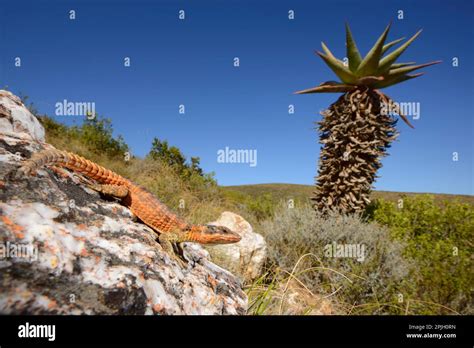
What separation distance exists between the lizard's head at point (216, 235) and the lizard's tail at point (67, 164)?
994mm

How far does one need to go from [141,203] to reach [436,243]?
619cm

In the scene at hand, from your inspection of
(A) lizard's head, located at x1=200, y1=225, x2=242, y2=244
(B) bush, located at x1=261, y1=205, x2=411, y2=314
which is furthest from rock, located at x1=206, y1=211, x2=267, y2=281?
(A) lizard's head, located at x1=200, y1=225, x2=242, y2=244

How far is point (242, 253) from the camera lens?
5398mm

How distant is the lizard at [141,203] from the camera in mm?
2307

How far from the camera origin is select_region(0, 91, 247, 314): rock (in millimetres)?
1246

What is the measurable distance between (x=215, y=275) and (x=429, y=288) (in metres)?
4.93

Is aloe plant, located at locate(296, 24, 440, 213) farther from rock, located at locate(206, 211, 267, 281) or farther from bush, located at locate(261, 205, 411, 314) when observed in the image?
rock, located at locate(206, 211, 267, 281)

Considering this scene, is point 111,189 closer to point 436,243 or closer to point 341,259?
point 341,259

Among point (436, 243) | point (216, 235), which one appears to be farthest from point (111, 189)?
Answer: point (436, 243)

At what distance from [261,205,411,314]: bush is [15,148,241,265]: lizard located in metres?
2.46

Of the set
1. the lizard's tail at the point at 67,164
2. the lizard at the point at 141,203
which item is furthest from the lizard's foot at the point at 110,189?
the lizard's tail at the point at 67,164

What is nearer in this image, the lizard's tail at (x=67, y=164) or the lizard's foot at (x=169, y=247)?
the lizard's tail at (x=67, y=164)

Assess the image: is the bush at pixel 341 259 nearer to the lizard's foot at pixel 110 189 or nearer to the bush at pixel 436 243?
the bush at pixel 436 243

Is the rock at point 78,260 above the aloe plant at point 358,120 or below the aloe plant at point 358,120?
below
